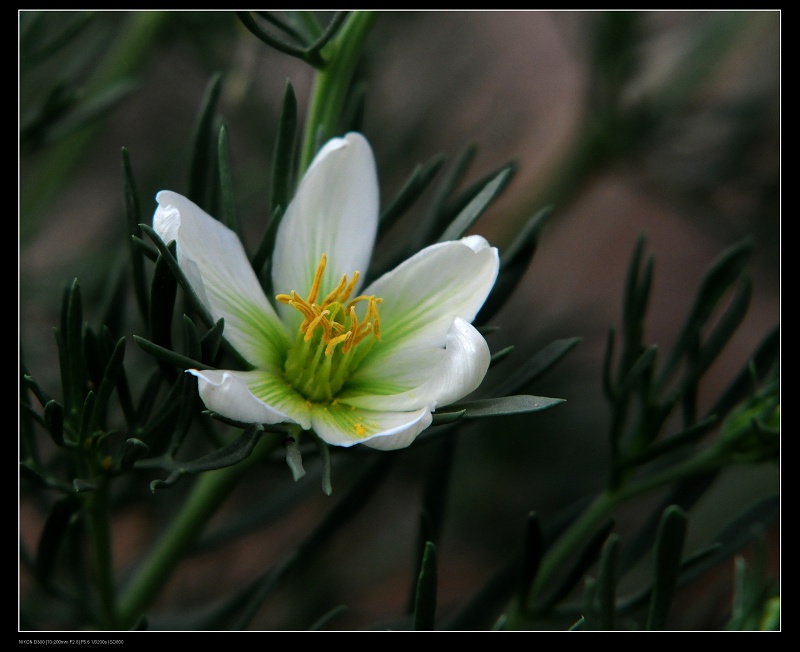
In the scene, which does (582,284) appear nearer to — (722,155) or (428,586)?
(722,155)

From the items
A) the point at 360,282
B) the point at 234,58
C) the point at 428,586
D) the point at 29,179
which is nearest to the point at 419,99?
the point at 234,58

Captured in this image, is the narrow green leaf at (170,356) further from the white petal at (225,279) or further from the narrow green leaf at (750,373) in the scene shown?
the narrow green leaf at (750,373)

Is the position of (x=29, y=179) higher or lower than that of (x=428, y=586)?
higher

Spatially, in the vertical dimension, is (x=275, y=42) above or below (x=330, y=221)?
above

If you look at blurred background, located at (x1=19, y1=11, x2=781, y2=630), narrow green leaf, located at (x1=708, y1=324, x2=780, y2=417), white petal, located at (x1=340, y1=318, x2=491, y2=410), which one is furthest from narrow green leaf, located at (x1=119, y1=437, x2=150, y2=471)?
narrow green leaf, located at (x1=708, y1=324, x2=780, y2=417)

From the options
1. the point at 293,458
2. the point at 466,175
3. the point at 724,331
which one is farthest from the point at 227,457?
the point at 466,175

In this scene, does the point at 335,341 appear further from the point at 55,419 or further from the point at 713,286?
the point at 713,286

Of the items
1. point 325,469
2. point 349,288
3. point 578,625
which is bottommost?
point 578,625
